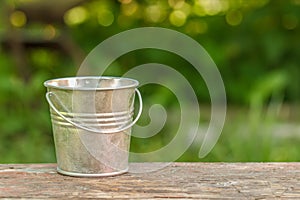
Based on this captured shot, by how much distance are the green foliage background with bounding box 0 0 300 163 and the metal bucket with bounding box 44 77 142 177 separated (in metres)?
1.82

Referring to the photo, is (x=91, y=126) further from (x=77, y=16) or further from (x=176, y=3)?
(x=77, y=16)

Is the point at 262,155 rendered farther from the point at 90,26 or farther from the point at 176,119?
the point at 90,26

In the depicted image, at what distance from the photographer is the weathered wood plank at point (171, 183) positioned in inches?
53.1

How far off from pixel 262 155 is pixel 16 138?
4.75 ft

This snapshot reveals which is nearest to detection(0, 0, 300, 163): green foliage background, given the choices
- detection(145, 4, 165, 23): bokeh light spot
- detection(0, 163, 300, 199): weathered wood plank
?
detection(145, 4, 165, 23): bokeh light spot

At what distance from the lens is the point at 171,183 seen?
4.69 feet

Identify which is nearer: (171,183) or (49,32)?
(171,183)

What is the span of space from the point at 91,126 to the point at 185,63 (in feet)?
9.29

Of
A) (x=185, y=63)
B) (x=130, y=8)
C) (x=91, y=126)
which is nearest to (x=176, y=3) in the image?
(x=130, y=8)

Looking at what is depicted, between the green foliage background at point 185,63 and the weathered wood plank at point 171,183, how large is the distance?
1728 millimetres

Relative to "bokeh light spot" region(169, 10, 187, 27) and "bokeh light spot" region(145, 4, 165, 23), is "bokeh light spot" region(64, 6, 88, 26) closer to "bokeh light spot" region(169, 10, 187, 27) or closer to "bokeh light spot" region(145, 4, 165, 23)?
"bokeh light spot" region(145, 4, 165, 23)

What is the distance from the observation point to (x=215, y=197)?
4.39ft

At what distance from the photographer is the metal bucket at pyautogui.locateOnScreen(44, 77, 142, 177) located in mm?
1449

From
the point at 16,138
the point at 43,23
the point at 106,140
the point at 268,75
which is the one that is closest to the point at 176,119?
the point at 268,75
